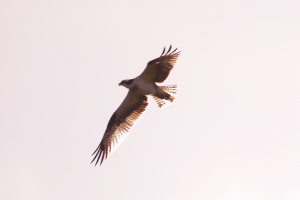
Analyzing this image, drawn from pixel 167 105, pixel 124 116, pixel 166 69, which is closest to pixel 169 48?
pixel 166 69

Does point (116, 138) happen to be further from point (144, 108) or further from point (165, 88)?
point (165, 88)

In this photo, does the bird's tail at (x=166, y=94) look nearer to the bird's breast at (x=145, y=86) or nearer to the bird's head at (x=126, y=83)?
the bird's breast at (x=145, y=86)

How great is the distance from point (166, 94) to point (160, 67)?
80 cm

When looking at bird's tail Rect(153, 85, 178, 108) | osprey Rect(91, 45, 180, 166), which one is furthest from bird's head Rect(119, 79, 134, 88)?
bird's tail Rect(153, 85, 178, 108)

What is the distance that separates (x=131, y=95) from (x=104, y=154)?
71.7 inches

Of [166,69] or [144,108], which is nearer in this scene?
[166,69]

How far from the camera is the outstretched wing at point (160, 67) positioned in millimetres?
10773

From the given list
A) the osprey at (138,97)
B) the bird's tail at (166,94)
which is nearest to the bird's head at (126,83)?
the osprey at (138,97)

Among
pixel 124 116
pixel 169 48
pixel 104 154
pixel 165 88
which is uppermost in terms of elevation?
pixel 169 48

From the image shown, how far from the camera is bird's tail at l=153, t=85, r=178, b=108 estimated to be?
1122 centimetres

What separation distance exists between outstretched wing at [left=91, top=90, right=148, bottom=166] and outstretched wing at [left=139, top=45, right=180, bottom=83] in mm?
847

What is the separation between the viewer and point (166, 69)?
10922mm

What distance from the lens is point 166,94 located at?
11211 mm

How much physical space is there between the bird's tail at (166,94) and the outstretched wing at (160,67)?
0.28 m
